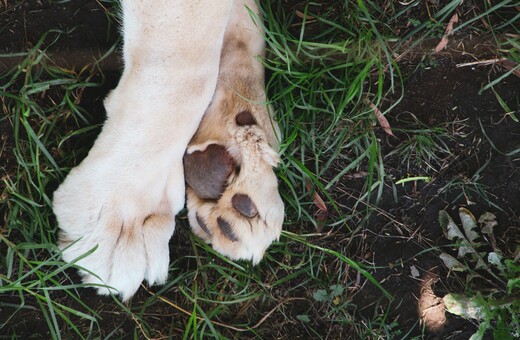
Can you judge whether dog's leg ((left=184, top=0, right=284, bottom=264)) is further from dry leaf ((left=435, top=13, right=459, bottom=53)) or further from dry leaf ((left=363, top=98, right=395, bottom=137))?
dry leaf ((left=435, top=13, right=459, bottom=53))

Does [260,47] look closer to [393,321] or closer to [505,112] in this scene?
[505,112]

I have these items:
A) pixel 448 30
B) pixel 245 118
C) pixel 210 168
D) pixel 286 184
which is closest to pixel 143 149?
pixel 210 168

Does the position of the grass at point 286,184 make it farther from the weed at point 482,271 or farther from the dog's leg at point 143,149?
the dog's leg at point 143,149

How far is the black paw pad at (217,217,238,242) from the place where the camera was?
198 centimetres

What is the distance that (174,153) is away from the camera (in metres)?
1.89

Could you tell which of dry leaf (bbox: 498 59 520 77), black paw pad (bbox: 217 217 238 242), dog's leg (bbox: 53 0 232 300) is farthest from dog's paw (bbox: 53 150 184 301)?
dry leaf (bbox: 498 59 520 77)

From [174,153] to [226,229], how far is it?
0.98 ft

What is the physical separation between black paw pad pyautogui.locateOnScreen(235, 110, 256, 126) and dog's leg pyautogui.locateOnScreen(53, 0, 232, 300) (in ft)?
0.39

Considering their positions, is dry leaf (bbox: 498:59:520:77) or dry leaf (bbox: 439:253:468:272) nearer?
dry leaf (bbox: 498:59:520:77)

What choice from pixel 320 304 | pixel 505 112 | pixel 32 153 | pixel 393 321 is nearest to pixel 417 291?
pixel 393 321

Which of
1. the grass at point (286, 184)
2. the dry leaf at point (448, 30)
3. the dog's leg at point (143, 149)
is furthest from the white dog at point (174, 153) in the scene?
the dry leaf at point (448, 30)

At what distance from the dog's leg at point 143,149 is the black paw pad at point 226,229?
0.49 feet

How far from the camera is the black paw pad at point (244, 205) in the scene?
196 cm

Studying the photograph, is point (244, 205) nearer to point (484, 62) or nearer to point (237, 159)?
point (237, 159)
